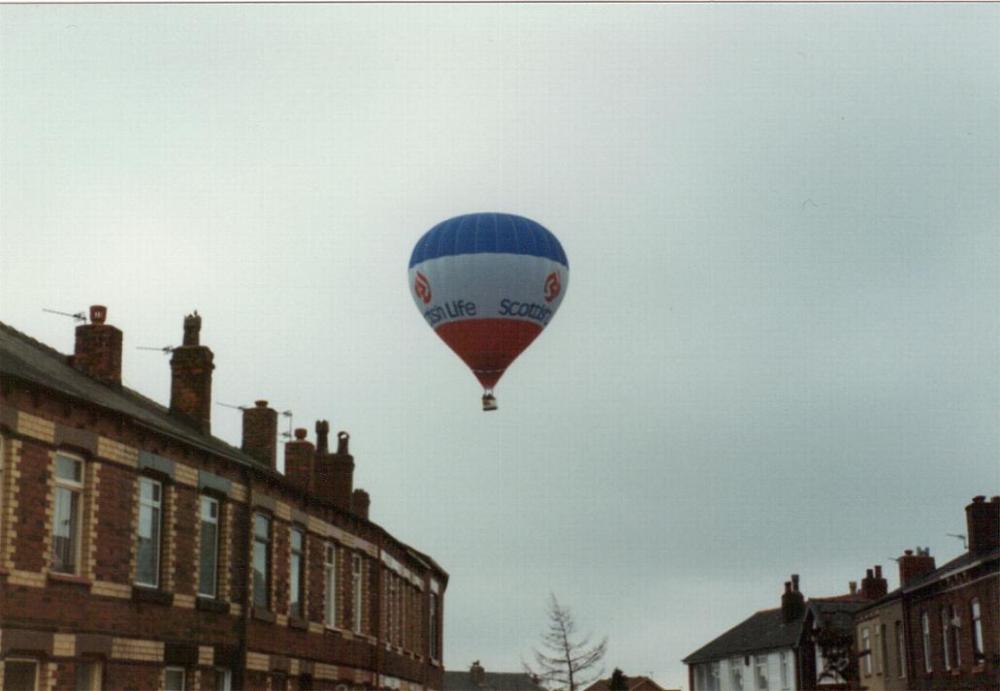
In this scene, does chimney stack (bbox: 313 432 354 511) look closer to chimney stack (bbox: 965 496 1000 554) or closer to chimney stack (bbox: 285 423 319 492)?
chimney stack (bbox: 285 423 319 492)

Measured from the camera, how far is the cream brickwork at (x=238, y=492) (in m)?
27.8

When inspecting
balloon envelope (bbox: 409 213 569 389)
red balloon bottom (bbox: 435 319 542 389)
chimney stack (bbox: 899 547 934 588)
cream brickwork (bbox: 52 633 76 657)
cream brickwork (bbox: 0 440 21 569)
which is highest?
balloon envelope (bbox: 409 213 569 389)

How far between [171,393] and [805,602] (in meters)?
48.2

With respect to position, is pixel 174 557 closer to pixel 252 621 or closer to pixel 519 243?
pixel 252 621

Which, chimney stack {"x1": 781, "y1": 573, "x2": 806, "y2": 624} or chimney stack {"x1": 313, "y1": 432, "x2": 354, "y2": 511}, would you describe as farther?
chimney stack {"x1": 781, "y1": 573, "x2": 806, "y2": 624}

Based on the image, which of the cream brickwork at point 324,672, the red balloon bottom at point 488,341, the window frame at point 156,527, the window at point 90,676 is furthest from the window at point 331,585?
the window at point 90,676

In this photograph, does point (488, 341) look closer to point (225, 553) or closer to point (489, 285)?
point (489, 285)

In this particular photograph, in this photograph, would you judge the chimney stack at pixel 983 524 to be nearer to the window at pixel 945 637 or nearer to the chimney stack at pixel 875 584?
the window at pixel 945 637

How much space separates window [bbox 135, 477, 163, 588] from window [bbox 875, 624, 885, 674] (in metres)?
33.9

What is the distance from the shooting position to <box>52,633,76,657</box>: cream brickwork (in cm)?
2158

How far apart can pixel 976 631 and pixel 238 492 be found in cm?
2408

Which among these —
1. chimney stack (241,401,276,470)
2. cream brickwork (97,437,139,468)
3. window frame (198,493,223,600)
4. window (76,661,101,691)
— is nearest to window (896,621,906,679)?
chimney stack (241,401,276,470)

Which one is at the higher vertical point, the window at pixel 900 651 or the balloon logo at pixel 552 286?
the balloon logo at pixel 552 286

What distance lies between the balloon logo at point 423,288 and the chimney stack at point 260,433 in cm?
413
